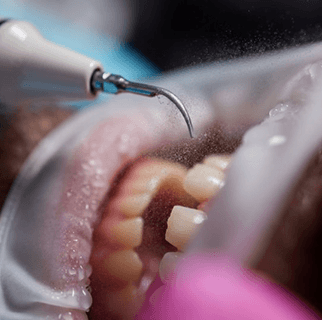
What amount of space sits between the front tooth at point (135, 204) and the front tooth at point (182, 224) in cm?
4

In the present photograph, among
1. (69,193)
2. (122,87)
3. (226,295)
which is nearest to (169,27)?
(122,87)

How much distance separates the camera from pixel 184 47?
45 cm

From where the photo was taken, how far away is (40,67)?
520 mm

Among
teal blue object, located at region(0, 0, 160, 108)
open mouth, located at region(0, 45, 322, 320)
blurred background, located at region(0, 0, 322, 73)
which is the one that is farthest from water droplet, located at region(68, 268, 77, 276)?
teal blue object, located at region(0, 0, 160, 108)

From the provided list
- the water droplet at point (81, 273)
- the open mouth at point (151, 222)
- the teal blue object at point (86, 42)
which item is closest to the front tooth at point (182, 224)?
the open mouth at point (151, 222)

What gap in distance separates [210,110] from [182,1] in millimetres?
160

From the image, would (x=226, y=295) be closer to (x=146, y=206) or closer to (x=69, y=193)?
(x=146, y=206)

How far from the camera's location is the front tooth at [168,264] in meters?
0.35

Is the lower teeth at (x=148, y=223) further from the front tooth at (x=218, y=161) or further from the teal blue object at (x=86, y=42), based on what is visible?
the teal blue object at (x=86, y=42)

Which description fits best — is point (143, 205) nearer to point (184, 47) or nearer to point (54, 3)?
point (184, 47)

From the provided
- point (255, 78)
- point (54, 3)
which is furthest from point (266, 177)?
point (54, 3)

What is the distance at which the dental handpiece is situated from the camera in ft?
1.67

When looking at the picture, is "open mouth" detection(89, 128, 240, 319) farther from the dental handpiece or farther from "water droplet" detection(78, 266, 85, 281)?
the dental handpiece

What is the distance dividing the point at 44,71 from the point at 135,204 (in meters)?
0.20
